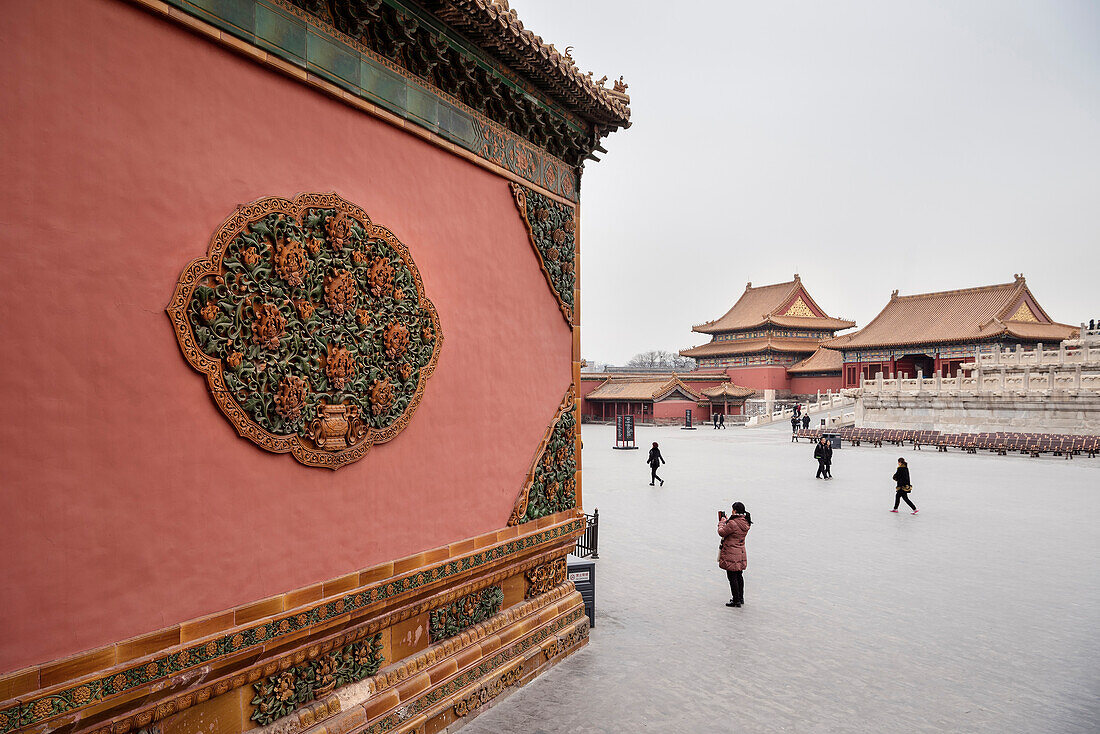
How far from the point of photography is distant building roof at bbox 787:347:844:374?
4516 cm

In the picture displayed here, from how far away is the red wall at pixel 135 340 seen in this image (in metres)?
2.71

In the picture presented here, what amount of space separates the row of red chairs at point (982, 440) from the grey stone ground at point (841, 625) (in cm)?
1079

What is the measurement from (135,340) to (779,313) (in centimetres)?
5125

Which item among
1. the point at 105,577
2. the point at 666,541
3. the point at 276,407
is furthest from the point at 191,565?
the point at 666,541

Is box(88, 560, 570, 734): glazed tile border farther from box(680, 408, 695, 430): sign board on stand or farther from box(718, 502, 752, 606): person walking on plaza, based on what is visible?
box(680, 408, 695, 430): sign board on stand

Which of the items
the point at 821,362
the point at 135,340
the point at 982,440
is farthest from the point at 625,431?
the point at 135,340

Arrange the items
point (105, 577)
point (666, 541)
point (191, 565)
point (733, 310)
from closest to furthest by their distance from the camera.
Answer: point (105, 577) < point (191, 565) < point (666, 541) < point (733, 310)

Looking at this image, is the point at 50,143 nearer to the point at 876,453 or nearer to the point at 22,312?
the point at 22,312

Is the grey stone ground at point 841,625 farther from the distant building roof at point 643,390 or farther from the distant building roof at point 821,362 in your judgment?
the distant building roof at point 821,362

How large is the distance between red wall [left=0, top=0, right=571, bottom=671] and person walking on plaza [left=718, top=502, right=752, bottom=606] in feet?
13.4

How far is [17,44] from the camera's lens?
270 cm

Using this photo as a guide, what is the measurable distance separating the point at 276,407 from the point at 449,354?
1529 mm

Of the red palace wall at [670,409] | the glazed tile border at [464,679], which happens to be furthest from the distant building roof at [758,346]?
the glazed tile border at [464,679]

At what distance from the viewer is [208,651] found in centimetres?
327
